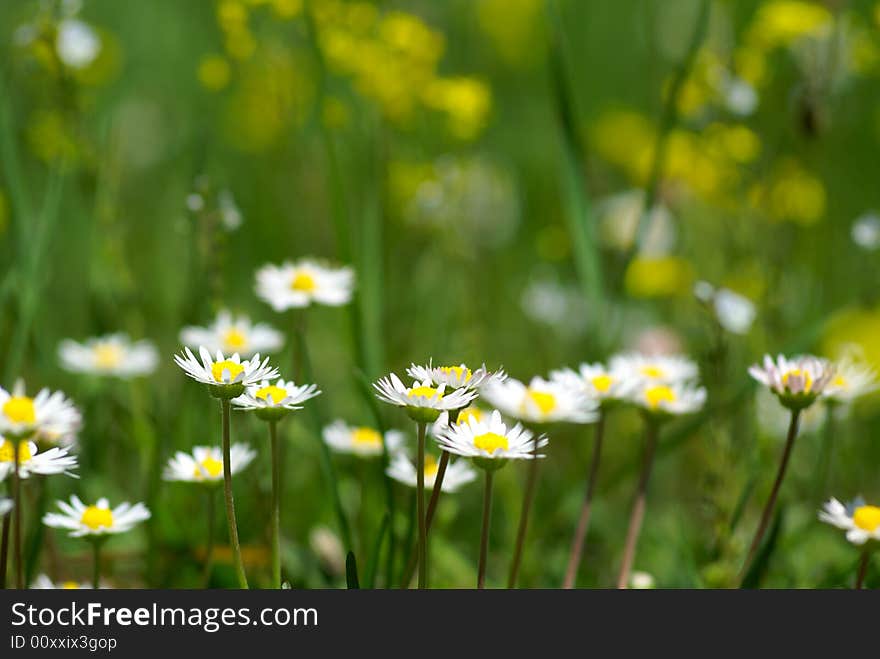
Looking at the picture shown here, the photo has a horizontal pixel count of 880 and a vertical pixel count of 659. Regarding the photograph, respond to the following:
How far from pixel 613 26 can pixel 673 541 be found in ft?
13.5

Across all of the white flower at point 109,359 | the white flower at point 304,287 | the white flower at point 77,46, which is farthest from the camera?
the white flower at point 77,46

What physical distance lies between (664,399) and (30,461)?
763 millimetres

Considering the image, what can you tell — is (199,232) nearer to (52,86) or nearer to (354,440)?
(354,440)

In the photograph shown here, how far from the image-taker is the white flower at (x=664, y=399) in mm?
1401

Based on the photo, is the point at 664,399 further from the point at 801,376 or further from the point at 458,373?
the point at 458,373

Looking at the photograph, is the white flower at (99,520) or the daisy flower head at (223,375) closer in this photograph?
the daisy flower head at (223,375)

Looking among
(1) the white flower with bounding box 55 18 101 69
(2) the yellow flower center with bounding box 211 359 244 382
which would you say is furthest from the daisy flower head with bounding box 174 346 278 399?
(1) the white flower with bounding box 55 18 101 69

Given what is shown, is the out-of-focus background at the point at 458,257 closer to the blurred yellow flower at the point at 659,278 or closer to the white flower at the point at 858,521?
the blurred yellow flower at the point at 659,278

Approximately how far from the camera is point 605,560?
6.65 feet

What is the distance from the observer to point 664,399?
4.65 ft

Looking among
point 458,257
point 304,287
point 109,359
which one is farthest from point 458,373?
point 458,257

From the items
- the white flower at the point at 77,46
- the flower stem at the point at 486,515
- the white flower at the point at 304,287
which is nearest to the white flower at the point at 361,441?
the white flower at the point at 304,287


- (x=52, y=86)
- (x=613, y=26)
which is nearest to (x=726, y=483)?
(x=52, y=86)

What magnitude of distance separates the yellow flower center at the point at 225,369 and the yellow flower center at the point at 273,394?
35 millimetres
